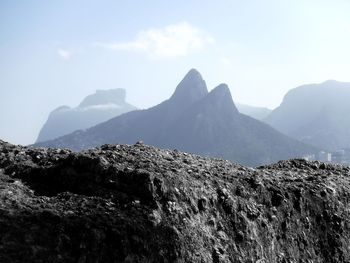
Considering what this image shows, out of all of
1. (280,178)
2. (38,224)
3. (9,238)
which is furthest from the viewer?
(280,178)

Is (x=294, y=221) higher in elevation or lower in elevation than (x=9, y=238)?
lower

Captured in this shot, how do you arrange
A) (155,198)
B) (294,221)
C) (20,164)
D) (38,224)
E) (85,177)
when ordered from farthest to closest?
(294,221), (20,164), (85,177), (155,198), (38,224)

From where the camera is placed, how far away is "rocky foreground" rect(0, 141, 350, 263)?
9195 mm

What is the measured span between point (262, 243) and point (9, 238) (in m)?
6.33

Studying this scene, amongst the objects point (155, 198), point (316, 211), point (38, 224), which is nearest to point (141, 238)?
point (155, 198)

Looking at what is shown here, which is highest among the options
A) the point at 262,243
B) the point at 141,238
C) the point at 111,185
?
the point at 111,185

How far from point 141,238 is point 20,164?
188 inches

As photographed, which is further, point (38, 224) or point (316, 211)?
point (316, 211)

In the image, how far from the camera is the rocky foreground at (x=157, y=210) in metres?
9.20

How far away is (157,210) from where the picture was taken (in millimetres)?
10359

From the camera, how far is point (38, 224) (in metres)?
9.21

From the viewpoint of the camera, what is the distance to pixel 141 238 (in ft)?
31.4

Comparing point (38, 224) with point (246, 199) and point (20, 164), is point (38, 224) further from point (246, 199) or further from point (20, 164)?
point (246, 199)

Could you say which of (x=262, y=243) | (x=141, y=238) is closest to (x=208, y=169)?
(x=262, y=243)
